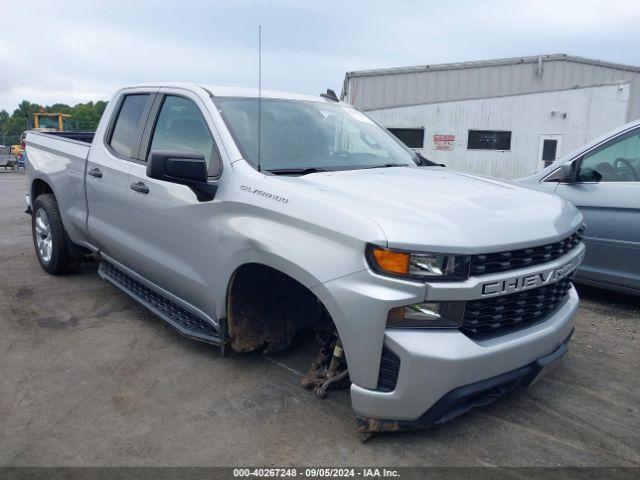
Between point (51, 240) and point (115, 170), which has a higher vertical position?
point (115, 170)

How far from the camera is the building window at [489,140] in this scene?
1543 cm

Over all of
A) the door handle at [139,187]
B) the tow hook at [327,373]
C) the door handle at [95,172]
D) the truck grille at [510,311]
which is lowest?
the tow hook at [327,373]

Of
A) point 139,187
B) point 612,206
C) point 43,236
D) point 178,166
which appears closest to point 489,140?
point 612,206

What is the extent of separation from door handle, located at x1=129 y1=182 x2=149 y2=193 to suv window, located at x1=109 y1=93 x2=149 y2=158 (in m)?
0.31

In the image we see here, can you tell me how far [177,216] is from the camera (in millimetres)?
3412

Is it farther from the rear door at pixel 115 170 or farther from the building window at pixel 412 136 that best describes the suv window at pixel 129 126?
the building window at pixel 412 136

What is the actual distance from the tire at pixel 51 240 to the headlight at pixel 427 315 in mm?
3978

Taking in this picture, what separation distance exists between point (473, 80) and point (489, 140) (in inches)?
76.3

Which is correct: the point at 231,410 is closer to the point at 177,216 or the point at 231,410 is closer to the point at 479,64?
the point at 177,216

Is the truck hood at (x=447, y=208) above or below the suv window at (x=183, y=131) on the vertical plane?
below

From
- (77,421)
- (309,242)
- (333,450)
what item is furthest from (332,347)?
(77,421)

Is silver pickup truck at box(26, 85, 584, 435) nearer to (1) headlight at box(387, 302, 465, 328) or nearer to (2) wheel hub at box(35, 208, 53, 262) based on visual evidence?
(1) headlight at box(387, 302, 465, 328)

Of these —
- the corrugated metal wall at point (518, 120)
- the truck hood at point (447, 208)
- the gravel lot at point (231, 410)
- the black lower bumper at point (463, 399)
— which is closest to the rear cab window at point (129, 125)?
the gravel lot at point (231, 410)

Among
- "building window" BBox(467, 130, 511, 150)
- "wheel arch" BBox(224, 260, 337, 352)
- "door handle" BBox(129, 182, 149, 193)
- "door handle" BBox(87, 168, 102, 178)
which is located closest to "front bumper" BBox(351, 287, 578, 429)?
"wheel arch" BBox(224, 260, 337, 352)
